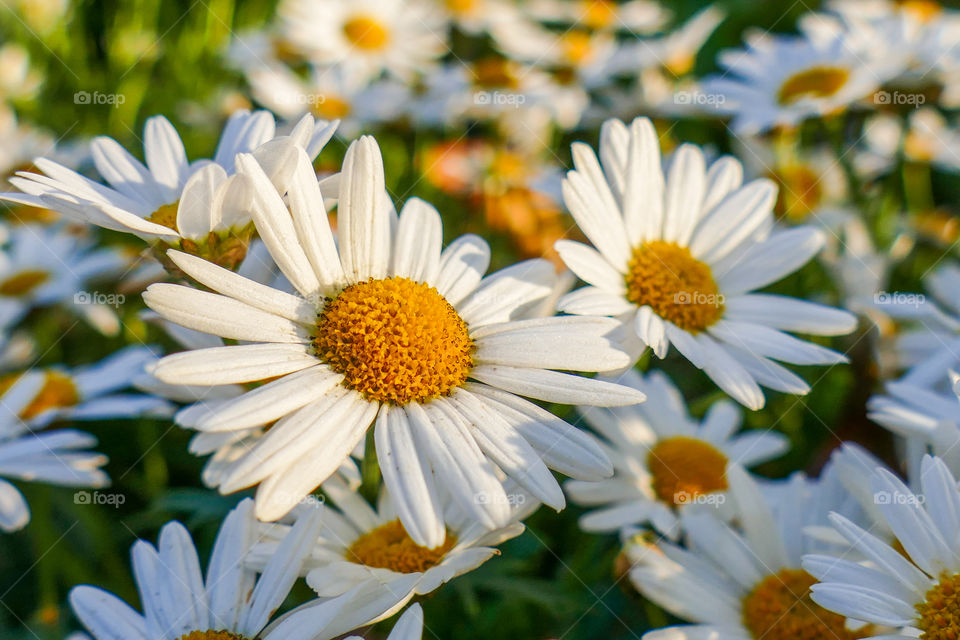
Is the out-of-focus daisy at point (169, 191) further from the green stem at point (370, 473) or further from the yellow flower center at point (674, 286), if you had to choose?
the yellow flower center at point (674, 286)

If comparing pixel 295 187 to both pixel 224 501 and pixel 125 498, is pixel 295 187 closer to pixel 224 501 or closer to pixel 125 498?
pixel 224 501

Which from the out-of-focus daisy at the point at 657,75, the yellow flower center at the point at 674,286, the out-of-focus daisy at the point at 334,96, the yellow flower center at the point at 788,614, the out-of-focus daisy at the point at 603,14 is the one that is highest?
the out-of-focus daisy at the point at 603,14

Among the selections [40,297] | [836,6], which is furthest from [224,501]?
[836,6]

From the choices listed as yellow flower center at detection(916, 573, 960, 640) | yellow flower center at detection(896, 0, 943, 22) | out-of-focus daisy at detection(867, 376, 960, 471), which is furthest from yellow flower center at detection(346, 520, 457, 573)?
yellow flower center at detection(896, 0, 943, 22)

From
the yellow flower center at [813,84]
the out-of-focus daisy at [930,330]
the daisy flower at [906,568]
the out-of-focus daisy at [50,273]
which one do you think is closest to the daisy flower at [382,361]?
the daisy flower at [906,568]

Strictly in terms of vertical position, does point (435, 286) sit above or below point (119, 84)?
below

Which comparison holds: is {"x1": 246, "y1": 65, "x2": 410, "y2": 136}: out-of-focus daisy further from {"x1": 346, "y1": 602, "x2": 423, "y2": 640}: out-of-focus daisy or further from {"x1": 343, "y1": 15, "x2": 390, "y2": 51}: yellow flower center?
{"x1": 346, "y1": 602, "x2": 423, "y2": 640}: out-of-focus daisy
